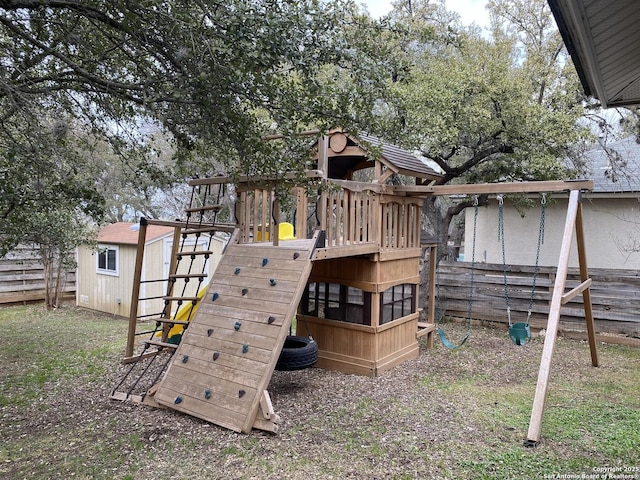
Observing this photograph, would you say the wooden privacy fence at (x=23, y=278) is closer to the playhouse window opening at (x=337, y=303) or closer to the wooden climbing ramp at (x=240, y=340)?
the playhouse window opening at (x=337, y=303)

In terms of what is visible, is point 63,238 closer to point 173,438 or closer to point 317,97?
point 173,438

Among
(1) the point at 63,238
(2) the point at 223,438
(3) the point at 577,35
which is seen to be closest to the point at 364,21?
(3) the point at 577,35

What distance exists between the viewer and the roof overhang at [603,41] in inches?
71.5

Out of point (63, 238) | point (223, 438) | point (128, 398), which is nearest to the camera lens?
point (223, 438)

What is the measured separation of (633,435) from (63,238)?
36.6ft

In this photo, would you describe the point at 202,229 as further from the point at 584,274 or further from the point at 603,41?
the point at 584,274

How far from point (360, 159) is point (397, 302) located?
2.62 m

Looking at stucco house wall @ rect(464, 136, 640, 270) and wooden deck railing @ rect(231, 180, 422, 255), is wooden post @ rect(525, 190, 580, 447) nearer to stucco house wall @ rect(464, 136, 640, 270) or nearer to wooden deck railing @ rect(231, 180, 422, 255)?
wooden deck railing @ rect(231, 180, 422, 255)

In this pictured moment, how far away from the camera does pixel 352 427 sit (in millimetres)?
4906

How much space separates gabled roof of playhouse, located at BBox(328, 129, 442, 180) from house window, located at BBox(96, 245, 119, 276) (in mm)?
7024

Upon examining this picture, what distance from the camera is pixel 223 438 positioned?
4426 millimetres

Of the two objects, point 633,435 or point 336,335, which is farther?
point 336,335

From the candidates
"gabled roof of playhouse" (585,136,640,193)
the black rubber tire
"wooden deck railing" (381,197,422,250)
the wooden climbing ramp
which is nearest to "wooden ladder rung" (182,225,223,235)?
the wooden climbing ramp

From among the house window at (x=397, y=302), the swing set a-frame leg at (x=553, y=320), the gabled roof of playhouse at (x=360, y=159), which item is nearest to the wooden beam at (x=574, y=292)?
the swing set a-frame leg at (x=553, y=320)
